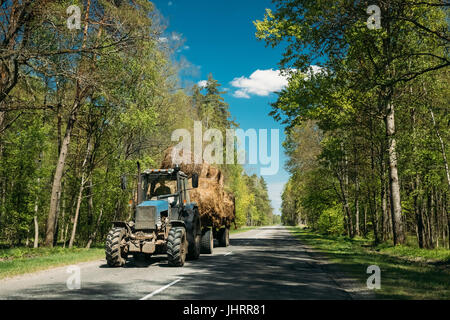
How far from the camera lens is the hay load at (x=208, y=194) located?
16.8 m

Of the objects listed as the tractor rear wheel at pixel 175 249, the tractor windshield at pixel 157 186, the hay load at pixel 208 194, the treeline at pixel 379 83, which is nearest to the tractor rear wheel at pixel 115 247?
the tractor rear wheel at pixel 175 249

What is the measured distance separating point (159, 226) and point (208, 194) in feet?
19.5

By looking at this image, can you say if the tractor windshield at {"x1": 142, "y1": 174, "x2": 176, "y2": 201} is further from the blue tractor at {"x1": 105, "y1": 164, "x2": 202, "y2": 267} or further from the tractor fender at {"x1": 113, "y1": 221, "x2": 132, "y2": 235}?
the tractor fender at {"x1": 113, "y1": 221, "x2": 132, "y2": 235}

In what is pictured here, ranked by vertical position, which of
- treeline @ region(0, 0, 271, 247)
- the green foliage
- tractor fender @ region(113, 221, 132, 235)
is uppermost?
treeline @ region(0, 0, 271, 247)

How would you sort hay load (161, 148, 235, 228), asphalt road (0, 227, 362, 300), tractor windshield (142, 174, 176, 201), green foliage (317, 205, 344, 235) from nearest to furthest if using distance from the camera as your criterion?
asphalt road (0, 227, 362, 300), tractor windshield (142, 174, 176, 201), hay load (161, 148, 235, 228), green foliage (317, 205, 344, 235)

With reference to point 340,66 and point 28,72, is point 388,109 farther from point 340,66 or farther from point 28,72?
point 28,72

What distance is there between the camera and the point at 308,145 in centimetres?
3478

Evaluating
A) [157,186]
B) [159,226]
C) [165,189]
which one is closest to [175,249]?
[159,226]

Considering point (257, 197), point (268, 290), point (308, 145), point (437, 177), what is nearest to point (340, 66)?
point (437, 177)

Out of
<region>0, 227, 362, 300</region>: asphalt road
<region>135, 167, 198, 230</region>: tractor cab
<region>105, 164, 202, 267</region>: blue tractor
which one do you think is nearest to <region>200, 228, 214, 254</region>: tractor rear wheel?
<region>105, 164, 202, 267</region>: blue tractor

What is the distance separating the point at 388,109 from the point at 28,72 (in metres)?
16.4

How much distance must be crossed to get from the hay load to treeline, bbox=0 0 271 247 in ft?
11.8

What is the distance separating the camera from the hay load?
1675 centimetres

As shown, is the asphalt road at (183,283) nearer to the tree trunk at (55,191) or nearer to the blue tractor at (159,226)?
the blue tractor at (159,226)
